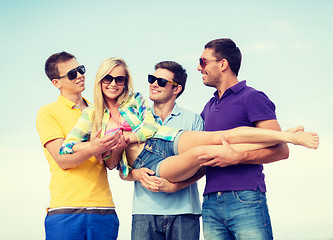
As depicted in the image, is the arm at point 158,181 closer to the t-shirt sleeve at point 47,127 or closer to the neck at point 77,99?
the t-shirt sleeve at point 47,127

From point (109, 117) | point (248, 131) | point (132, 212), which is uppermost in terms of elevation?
point (109, 117)

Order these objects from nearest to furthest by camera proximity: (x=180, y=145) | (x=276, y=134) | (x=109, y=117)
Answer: (x=276, y=134) < (x=180, y=145) < (x=109, y=117)

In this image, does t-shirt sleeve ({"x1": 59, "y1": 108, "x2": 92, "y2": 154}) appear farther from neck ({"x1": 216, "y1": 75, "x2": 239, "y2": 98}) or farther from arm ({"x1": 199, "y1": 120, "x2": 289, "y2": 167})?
neck ({"x1": 216, "y1": 75, "x2": 239, "y2": 98})

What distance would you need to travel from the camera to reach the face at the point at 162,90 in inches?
282

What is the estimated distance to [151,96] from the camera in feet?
23.6

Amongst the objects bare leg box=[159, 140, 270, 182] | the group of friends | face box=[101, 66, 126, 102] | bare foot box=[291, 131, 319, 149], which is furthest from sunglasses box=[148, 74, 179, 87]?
bare foot box=[291, 131, 319, 149]

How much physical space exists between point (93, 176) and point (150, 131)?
109 cm

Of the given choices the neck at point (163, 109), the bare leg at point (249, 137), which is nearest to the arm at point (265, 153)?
the bare leg at point (249, 137)

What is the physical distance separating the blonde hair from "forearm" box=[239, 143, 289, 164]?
2.17 metres

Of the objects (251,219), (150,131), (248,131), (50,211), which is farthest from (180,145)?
(50,211)

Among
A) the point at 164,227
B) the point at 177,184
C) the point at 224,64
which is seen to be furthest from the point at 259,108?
the point at 164,227

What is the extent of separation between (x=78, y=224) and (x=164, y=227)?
124cm

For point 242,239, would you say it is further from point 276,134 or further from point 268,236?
point 276,134

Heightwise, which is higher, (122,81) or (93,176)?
(122,81)
